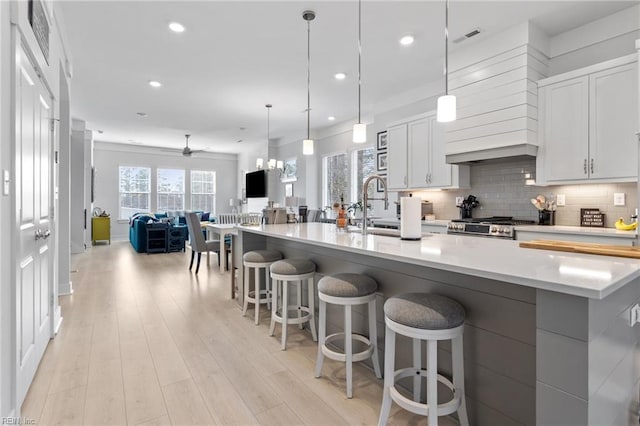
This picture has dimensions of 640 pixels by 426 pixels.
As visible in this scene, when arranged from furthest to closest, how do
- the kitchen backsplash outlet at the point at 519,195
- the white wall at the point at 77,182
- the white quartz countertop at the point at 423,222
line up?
the white wall at the point at 77,182 < the white quartz countertop at the point at 423,222 < the kitchen backsplash outlet at the point at 519,195

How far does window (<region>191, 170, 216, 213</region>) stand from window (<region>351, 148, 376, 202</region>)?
20.3 feet

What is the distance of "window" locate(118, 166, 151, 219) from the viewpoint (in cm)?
1002

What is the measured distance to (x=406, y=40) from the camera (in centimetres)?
357

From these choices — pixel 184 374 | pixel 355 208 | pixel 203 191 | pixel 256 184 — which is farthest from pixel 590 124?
pixel 203 191

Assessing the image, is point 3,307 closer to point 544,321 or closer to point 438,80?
point 544,321

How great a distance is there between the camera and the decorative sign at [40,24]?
6.51 ft

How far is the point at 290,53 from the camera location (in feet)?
12.8

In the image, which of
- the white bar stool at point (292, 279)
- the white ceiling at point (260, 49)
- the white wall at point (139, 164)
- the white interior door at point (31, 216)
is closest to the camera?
the white interior door at point (31, 216)

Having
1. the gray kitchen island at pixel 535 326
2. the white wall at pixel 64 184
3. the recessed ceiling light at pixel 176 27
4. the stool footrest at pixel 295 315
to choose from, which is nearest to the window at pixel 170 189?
the white wall at pixel 64 184

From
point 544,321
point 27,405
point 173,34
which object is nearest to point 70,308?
point 27,405

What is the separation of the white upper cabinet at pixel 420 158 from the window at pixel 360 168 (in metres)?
1.47

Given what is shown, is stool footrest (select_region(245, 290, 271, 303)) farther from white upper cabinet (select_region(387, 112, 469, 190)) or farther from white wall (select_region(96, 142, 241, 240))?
white wall (select_region(96, 142, 241, 240))

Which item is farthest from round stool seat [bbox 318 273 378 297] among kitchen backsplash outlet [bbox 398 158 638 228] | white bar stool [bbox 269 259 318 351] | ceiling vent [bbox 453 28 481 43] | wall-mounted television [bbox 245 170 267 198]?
wall-mounted television [bbox 245 170 267 198]

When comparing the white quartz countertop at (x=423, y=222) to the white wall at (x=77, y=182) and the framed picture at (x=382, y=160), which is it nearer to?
the framed picture at (x=382, y=160)
